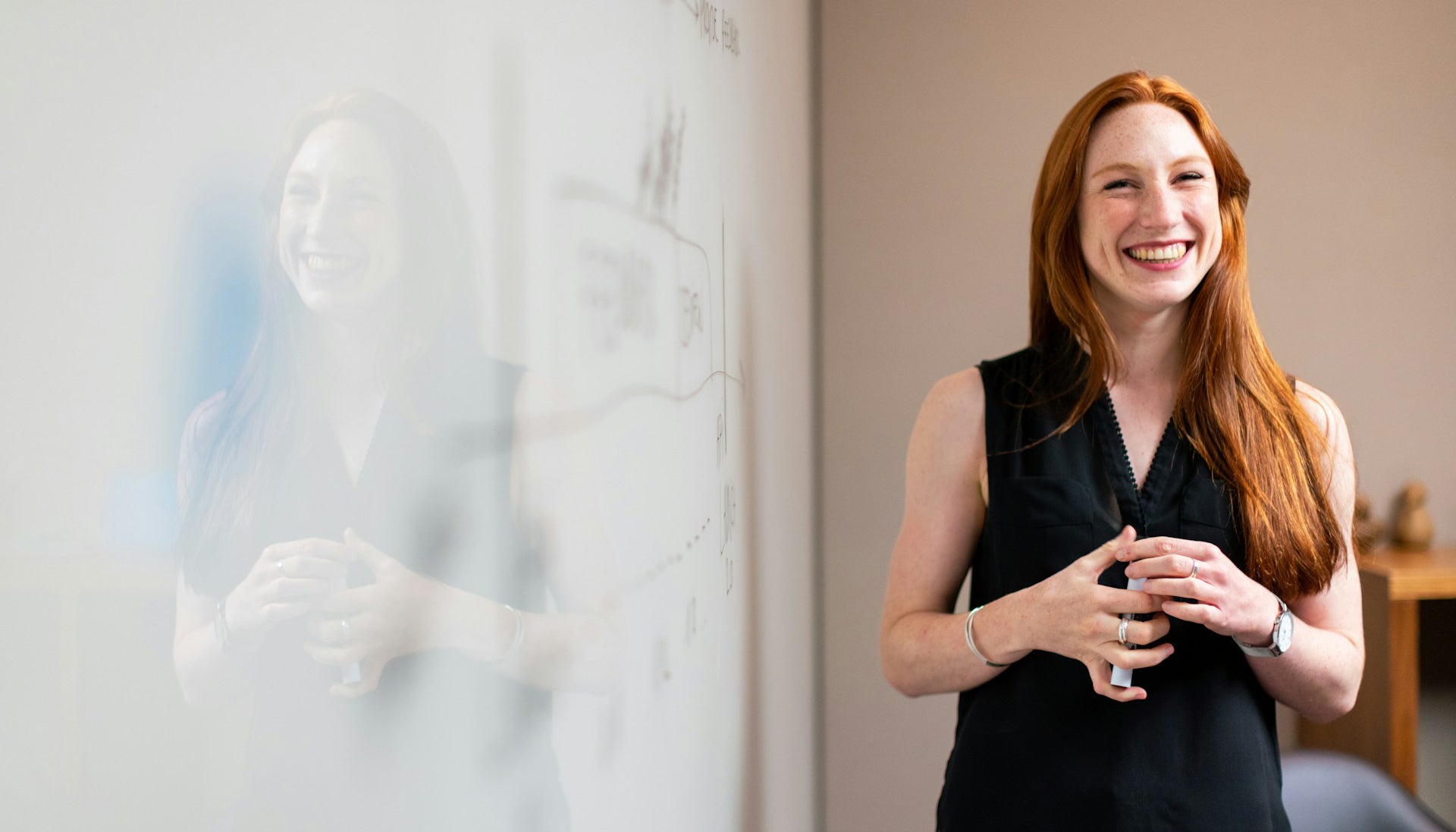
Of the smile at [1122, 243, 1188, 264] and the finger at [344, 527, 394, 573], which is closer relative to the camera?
the finger at [344, 527, 394, 573]

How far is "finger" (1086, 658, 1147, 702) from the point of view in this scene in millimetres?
1062

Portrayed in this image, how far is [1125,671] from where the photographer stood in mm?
1065

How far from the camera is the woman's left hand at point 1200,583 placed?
104 centimetres

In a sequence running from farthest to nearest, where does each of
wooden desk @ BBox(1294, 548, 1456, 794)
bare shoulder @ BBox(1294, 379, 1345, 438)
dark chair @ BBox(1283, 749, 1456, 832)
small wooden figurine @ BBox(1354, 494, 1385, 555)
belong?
small wooden figurine @ BBox(1354, 494, 1385, 555) → wooden desk @ BBox(1294, 548, 1456, 794) → dark chair @ BBox(1283, 749, 1456, 832) → bare shoulder @ BBox(1294, 379, 1345, 438)

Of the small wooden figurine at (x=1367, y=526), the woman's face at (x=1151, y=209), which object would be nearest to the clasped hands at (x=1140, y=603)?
the woman's face at (x=1151, y=209)

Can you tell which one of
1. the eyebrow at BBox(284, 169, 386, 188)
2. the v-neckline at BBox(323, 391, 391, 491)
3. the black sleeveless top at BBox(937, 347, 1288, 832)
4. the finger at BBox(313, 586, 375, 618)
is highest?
the eyebrow at BBox(284, 169, 386, 188)

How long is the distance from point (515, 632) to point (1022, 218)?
236 centimetres

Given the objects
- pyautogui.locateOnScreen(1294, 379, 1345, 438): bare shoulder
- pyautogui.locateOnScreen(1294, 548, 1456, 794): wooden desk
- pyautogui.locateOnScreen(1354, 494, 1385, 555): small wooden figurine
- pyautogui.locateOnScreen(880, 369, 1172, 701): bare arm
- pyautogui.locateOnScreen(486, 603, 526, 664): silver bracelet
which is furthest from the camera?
pyautogui.locateOnScreen(1354, 494, 1385, 555): small wooden figurine

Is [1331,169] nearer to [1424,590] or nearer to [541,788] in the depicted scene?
[1424,590]

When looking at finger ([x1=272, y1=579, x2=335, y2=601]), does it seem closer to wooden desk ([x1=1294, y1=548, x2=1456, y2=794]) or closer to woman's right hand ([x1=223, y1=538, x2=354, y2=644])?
woman's right hand ([x1=223, y1=538, x2=354, y2=644])

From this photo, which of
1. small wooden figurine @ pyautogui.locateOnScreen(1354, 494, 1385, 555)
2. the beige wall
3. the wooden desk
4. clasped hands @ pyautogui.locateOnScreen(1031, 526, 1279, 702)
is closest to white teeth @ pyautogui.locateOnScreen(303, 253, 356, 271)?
clasped hands @ pyautogui.locateOnScreen(1031, 526, 1279, 702)

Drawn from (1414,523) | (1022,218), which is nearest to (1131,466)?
(1022,218)

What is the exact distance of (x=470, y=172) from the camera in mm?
359

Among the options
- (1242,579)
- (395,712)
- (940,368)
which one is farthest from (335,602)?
(940,368)
